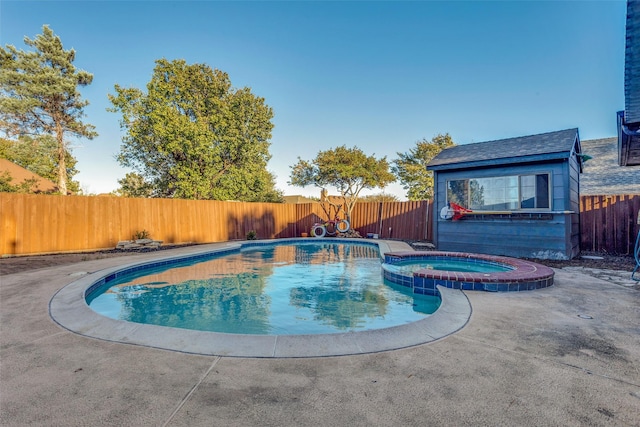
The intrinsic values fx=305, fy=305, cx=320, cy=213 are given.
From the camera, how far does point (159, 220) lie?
427 inches

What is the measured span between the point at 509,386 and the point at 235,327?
2.81 meters

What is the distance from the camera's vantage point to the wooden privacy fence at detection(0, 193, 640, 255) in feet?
26.2

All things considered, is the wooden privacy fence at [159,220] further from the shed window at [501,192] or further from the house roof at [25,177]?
the house roof at [25,177]

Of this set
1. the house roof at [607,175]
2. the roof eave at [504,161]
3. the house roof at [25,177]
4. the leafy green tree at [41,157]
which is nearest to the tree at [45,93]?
the leafy green tree at [41,157]

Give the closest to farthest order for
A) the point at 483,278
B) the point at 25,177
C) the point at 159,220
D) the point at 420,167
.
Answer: the point at 483,278, the point at 159,220, the point at 25,177, the point at 420,167

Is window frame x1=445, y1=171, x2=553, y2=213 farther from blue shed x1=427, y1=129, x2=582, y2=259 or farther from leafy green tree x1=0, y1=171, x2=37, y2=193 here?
leafy green tree x1=0, y1=171, x2=37, y2=193

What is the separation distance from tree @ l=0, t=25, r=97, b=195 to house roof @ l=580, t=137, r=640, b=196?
25.9 m

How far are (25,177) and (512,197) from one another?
23.3 metres

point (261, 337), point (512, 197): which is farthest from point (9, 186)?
point (512, 197)

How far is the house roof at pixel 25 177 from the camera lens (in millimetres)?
16308

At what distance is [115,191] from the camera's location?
2123 cm

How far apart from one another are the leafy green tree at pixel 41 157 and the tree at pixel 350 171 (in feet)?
46.7

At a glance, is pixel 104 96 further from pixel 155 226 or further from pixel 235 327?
pixel 235 327

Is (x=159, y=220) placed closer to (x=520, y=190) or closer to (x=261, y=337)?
(x=261, y=337)
